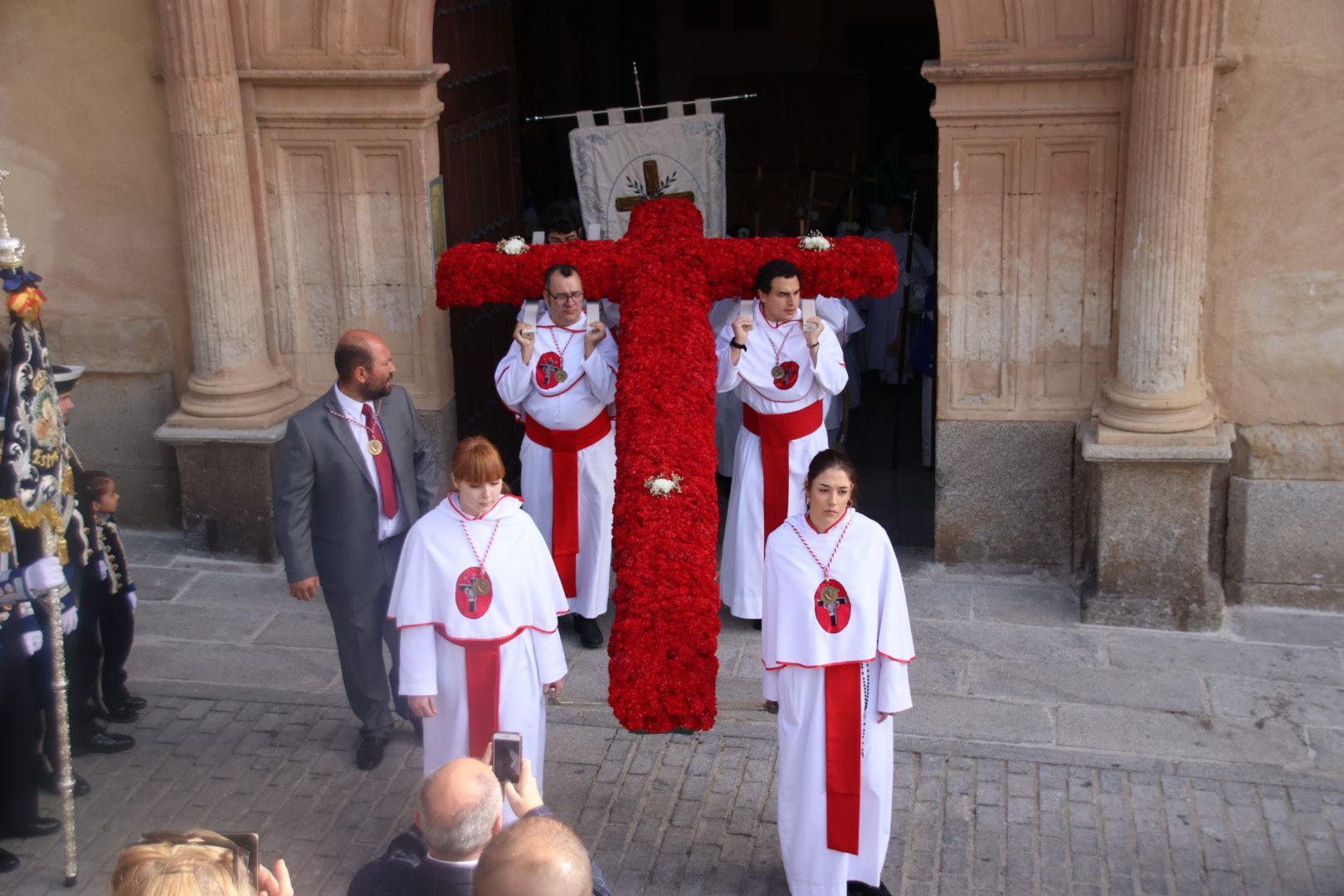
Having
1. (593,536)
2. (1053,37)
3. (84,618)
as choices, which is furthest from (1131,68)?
(84,618)

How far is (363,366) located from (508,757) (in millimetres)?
2430

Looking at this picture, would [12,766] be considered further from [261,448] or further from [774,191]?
[774,191]

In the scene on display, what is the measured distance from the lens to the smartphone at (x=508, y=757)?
4.28 metres

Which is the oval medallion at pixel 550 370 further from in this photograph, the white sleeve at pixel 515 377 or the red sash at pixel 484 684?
the red sash at pixel 484 684

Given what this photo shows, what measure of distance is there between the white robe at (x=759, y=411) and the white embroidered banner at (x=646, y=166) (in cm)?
160

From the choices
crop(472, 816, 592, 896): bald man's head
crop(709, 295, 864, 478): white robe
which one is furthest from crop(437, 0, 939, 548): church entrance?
crop(472, 816, 592, 896): bald man's head

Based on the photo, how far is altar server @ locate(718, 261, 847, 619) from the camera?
A: 725cm

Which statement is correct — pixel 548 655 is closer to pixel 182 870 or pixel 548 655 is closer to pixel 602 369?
pixel 602 369

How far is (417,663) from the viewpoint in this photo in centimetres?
559

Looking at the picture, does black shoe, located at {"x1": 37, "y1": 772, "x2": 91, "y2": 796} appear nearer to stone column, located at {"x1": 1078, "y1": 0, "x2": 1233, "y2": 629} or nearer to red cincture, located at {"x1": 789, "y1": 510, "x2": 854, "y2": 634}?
red cincture, located at {"x1": 789, "y1": 510, "x2": 854, "y2": 634}

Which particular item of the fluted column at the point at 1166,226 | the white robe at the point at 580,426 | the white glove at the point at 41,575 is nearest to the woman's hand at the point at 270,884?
the white glove at the point at 41,575

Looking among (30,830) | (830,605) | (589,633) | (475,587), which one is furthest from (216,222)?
(830,605)

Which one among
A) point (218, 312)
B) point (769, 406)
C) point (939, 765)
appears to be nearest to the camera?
point (939, 765)

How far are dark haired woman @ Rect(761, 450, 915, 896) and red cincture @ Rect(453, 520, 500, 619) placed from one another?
98 cm
